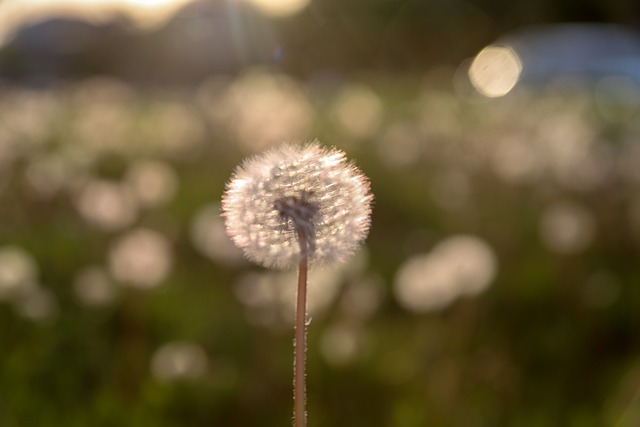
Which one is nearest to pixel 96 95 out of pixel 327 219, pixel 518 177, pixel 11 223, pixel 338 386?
pixel 11 223

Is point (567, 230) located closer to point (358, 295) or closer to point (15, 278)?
point (358, 295)

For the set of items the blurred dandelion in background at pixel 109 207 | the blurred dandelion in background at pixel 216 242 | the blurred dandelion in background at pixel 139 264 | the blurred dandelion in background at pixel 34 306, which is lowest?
the blurred dandelion in background at pixel 34 306

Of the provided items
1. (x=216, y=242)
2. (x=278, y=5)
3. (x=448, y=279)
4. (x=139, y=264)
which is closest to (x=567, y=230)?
(x=448, y=279)

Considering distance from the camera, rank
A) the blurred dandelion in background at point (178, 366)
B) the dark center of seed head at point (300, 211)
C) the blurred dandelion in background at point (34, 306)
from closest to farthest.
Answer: the dark center of seed head at point (300, 211)
the blurred dandelion in background at point (178, 366)
the blurred dandelion in background at point (34, 306)

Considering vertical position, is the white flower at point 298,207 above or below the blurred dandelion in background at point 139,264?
below

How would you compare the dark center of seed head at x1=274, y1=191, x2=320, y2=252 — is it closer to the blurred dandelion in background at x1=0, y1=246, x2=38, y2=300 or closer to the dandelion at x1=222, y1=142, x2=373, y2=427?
the dandelion at x1=222, y1=142, x2=373, y2=427

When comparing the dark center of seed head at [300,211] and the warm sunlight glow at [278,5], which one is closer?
the dark center of seed head at [300,211]

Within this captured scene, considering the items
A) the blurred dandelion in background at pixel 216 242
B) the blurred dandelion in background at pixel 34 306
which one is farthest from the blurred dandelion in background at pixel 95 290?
the blurred dandelion in background at pixel 216 242

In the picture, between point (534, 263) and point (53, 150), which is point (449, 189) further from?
A: point (53, 150)

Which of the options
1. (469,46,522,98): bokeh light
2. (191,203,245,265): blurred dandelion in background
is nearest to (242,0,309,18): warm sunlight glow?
(469,46,522,98): bokeh light

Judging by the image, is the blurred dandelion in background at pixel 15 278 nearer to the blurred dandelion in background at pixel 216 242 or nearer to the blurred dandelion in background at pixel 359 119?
the blurred dandelion in background at pixel 216 242
